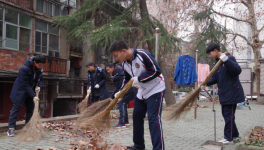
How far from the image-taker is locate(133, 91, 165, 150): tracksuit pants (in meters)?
3.17

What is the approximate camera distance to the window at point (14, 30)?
12.2 metres

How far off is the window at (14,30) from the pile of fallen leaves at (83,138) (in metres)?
7.89

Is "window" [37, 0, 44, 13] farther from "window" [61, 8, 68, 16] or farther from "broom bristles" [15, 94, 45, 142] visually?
"broom bristles" [15, 94, 45, 142]

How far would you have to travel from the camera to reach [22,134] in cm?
459

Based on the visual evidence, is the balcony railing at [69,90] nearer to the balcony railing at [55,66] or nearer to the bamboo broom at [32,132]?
the balcony railing at [55,66]

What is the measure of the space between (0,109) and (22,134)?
31.2 ft

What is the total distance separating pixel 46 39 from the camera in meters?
15.2

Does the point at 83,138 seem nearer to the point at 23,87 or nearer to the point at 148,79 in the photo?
the point at 23,87

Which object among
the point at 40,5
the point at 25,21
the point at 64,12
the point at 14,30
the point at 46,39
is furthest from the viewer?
the point at 64,12

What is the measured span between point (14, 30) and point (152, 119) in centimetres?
1232

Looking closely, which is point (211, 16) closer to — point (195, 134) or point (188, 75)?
point (188, 75)

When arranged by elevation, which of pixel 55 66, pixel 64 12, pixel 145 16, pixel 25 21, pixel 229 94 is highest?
pixel 64 12

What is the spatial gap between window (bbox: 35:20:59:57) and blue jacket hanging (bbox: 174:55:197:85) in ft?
31.1

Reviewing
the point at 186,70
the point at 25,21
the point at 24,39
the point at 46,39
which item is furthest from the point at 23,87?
the point at 46,39
